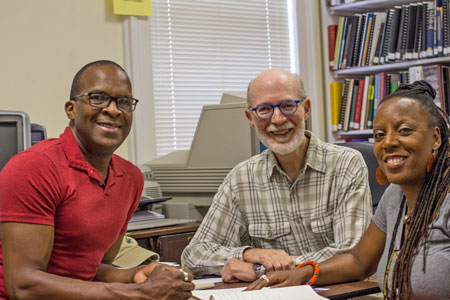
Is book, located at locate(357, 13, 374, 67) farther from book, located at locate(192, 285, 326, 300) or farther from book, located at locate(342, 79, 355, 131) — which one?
book, located at locate(192, 285, 326, 300)

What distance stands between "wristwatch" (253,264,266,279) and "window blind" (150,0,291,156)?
5.75 ft

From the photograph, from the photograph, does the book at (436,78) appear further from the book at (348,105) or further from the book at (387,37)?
the book at (348,105)

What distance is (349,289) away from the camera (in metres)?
1.56

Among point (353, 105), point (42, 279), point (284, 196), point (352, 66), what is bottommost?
point (42, 279)

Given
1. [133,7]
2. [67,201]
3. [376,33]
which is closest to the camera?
[67,201]

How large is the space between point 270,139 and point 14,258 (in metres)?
0.98

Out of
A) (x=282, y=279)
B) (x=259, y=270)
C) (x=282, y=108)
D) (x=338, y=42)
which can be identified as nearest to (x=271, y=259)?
(x=259, y=270)

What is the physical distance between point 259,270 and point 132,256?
2.11 feet

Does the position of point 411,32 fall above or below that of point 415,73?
above

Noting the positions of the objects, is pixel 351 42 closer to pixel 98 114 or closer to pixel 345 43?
pixel 345 43

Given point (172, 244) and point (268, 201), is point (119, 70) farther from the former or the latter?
point (172, 244)

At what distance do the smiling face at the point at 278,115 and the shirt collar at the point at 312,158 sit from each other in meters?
0.05

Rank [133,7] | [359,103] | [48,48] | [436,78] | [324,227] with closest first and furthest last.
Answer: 1. [324,227]
2. [48,48]
3. [133,7]
4. [436,78]
5. [359,103]

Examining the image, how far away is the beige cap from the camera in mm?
2209
